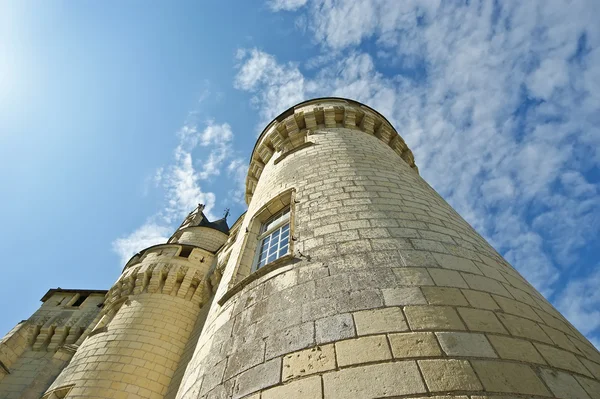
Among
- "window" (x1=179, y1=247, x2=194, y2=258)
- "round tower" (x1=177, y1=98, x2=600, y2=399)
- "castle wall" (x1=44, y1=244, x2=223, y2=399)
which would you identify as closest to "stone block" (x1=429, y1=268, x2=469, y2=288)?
"round tower" (x1=177, y1=98, x2=600, y2=399)

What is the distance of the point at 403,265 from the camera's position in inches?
117

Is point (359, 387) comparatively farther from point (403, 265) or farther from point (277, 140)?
point (277, 140)

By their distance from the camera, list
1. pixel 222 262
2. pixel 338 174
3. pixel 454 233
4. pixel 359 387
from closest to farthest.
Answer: pixel 359 387 < pixel 454 233 < pixel 338 174 < pixel 222 262

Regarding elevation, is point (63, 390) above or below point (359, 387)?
above

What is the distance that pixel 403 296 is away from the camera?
103 inches

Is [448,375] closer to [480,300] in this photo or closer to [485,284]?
[480,300]

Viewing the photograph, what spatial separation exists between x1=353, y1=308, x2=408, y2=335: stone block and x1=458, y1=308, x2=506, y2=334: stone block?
476 millimetres

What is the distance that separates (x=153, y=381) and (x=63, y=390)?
2043 millimetres

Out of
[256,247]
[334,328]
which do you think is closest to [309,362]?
[334,328]

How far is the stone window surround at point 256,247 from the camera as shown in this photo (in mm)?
3625

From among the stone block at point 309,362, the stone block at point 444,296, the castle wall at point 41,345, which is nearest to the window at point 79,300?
the castle wall at point 41,345

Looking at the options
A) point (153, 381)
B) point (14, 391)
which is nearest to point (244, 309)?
point (153, 381)

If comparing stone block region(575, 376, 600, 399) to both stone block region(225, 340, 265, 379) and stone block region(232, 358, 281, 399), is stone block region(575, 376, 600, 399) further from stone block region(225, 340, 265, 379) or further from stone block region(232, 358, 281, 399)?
stone block region(225, 340, 265, 379)

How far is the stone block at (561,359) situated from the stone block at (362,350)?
1089 millimetres
